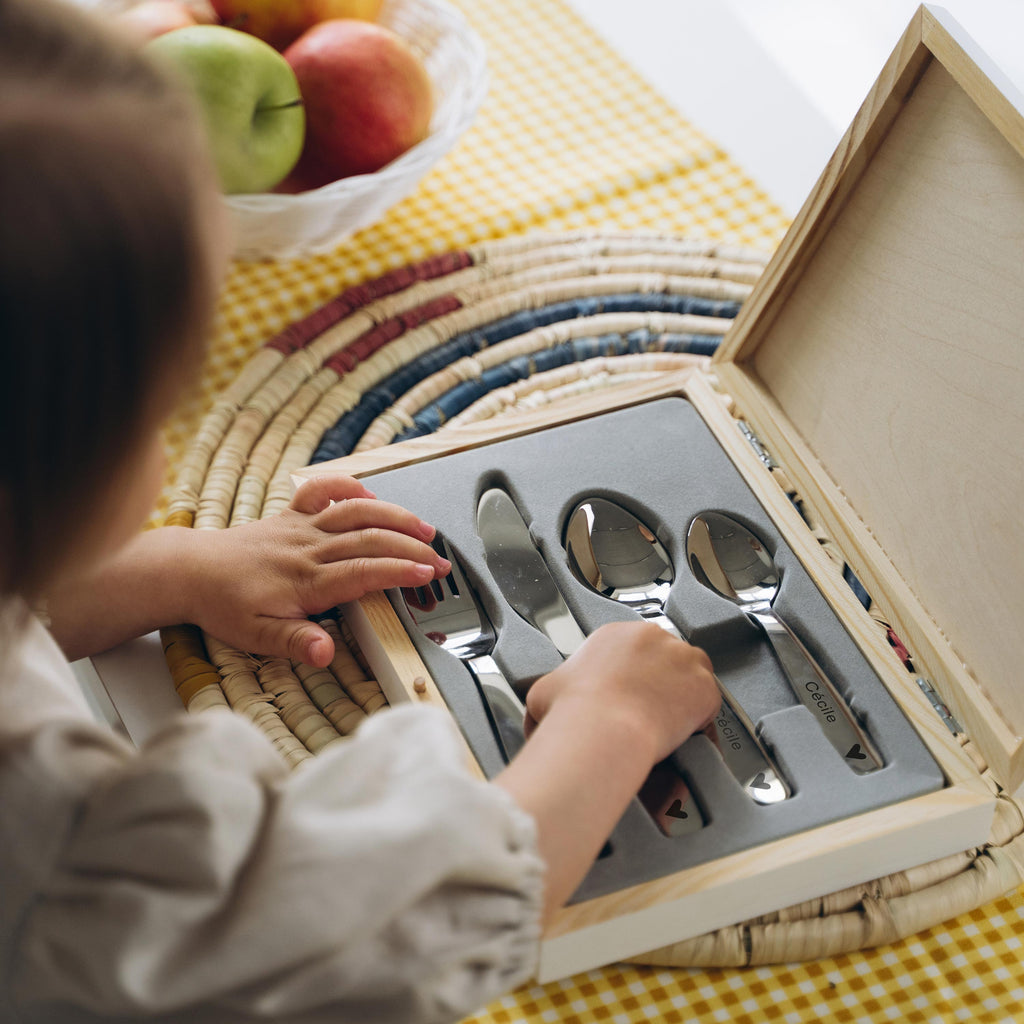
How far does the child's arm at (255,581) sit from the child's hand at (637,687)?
93 millimetres

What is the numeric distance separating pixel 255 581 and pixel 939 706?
0.34m

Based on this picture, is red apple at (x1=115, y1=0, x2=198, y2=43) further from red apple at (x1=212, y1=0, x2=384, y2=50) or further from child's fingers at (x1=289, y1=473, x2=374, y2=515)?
child's fingers at (x1=289, y1=473, x2=374, y2=515)

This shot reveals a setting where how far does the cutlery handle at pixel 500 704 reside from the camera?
0.50 meters

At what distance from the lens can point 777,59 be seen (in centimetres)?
102

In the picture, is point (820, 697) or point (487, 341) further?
point (487, 341)

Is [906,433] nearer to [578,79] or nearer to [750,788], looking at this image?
[750,788]

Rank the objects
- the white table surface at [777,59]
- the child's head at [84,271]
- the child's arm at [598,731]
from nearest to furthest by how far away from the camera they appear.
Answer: the child's head at [84,271] → the child's arm at [598,731] → the white table surface at [777,59]

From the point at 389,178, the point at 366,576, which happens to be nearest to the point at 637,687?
the point at 366,576

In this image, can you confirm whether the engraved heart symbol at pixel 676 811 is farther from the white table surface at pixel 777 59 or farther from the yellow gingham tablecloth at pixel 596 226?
the white table surface at pixel 777 59

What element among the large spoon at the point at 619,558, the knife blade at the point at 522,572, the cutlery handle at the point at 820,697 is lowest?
the knife blade at the point at 522,572

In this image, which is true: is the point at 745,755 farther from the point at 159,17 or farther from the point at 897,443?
the point at 159,17

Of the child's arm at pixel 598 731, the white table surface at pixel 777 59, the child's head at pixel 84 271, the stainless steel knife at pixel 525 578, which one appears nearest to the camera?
the child's head at pixel 84 271

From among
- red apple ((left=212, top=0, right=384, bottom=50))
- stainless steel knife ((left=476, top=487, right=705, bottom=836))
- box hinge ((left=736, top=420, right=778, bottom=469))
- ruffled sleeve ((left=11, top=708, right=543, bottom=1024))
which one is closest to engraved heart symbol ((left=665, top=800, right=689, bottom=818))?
stainless steel knife ((left=476, top=487, right=705, bottom=836))

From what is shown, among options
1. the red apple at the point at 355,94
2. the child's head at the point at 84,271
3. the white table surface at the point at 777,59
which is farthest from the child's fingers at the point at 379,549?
the white table surface at the point at 777,59
